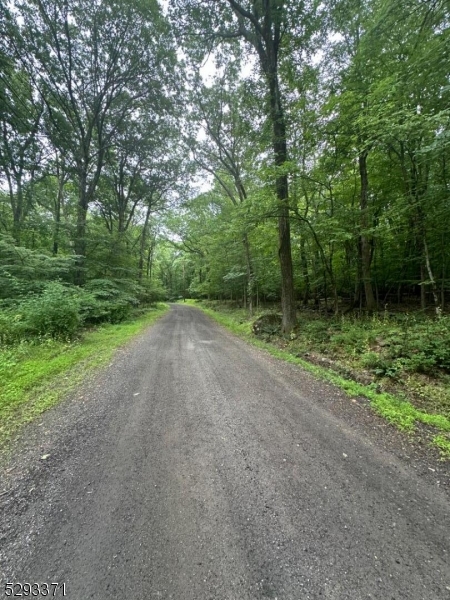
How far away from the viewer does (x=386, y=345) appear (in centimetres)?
475

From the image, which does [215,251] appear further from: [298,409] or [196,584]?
[196,584]

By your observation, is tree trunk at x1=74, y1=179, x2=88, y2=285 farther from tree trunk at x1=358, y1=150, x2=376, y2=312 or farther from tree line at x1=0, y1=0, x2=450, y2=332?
tree trunk at x1=358, y1=150, x2=376, y2=312

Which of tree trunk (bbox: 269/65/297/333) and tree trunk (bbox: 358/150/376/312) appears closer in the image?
tree trunk (bbox: 269/65/297/333)

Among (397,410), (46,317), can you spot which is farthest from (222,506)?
(46,317)

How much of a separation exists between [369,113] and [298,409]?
6562 mm

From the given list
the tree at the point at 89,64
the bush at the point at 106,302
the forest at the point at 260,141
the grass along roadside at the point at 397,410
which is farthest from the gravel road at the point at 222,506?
the tree at the point at 89,64

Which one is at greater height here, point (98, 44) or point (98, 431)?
point (98, 44)

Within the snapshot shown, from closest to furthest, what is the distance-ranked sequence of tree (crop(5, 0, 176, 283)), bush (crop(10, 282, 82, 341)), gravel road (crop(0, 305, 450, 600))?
1. gravel road (crop(0, 305, 450, 600))
2. bush (crop(10, 282, 82, 341))
3. tree (crop(5, 0, 176, 283))

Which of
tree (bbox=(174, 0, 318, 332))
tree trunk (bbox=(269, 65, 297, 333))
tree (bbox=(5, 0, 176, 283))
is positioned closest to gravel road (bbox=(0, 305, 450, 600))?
tree trunk (bbox=(269, 65, 297, 333))

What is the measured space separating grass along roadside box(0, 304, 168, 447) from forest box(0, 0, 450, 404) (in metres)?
0.74

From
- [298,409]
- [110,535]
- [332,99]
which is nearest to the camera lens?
[110,535]

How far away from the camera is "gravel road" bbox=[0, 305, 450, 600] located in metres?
1.29

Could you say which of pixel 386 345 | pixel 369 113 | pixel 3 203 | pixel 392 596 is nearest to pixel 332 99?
pixel 369 113

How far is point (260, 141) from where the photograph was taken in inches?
296
